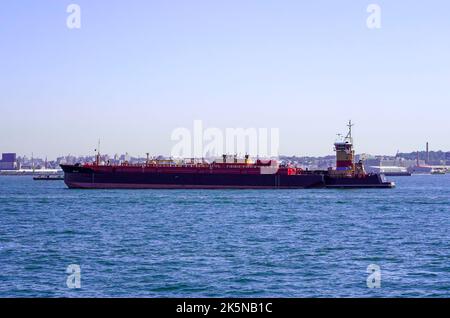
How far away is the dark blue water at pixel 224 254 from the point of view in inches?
841

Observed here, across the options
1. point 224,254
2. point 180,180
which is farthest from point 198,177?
point 224,254

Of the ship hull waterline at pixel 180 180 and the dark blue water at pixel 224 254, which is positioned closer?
the dark blue water at pixel 224 254

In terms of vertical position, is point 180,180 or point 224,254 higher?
point 180,180

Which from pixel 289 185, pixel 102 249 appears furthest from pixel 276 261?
pixel 289 185

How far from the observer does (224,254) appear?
97.6 ft

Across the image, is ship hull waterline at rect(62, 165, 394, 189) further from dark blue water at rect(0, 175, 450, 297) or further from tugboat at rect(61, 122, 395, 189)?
dark blue water at rect(0, 175, 450, 297)

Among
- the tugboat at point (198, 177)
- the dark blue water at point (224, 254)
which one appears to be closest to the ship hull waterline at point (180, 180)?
the tugboat at point (198, 177)

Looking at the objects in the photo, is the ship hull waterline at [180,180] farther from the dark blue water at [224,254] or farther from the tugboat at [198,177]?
the dark blue water at [224,254]

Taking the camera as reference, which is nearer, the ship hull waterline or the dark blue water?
the dark blue water

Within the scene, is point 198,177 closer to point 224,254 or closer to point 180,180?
point 180,180

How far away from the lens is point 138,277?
23.2 meters

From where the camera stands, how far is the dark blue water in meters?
21.4

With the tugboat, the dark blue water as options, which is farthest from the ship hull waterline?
the dark blue water
